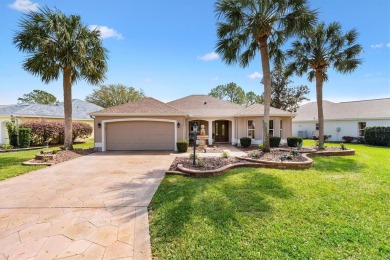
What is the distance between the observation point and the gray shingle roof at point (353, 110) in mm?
20188

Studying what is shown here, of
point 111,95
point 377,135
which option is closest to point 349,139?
point 377,135

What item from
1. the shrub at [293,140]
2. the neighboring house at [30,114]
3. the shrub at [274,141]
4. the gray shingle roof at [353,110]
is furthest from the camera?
the gray shingle roof at [353,110]

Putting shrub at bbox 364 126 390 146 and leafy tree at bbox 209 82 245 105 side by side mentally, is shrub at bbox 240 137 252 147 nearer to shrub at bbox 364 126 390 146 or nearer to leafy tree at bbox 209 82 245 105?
shrub at bbox 364 126 390 146

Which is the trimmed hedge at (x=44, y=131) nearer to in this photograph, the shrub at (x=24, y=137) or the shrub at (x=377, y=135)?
the shrub at (x=24, y=137)

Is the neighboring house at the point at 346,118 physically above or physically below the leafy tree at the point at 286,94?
below

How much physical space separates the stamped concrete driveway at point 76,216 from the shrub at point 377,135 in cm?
2034

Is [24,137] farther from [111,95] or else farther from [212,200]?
[111,95]

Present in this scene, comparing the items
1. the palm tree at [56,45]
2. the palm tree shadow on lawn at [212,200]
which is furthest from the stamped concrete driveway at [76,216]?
the palm tree at [56,45]

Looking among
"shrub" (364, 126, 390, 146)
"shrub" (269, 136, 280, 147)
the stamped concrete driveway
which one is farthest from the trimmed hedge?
"shrub" (364, 126, 390, 146)

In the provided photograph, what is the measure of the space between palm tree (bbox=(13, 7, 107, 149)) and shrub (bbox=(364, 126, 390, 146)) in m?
23.6

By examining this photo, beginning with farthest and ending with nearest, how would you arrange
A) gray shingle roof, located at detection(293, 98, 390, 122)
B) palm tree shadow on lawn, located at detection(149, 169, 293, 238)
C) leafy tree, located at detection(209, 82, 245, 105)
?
leafy tree, located at detection(209, 82, 245, 105) < gray shingle roof, located at detection(293, 98, 390, 122) < palm tree shadow on lawn, located at detection(149, 169, 293, 238)

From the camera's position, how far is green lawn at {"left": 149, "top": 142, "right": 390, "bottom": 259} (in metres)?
2.98

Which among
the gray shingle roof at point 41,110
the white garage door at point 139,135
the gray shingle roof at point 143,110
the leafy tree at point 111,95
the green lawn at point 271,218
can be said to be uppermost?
the leafy tree at point 111,95

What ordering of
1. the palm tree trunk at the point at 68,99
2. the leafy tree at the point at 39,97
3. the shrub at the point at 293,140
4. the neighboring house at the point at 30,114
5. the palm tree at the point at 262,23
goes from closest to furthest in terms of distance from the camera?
the palm tree at the point at 262,23 < the palm tree trunk at the point at 68,99 < the shrub at the point at 293,140 < the neighboring house at the point at 30,114 < the leafy tree at the point at 39,97
